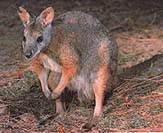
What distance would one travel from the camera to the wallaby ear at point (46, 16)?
16.3ft

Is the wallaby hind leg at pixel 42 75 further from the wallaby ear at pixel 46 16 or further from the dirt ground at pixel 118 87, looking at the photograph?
the wallaby ear at pixel 46 16

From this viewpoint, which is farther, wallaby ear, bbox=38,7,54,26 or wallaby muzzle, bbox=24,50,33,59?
wallaby ear, bbox=38,7,54,26

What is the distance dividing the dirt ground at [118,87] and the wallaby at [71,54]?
20cm

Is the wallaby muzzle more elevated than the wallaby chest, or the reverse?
the wallaby muzzle

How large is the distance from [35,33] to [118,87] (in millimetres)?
1211

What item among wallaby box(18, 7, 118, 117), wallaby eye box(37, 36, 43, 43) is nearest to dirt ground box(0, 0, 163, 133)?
wallaby box(18, 7, 118, 117)

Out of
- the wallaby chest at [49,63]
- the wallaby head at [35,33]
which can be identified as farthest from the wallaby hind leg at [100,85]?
the wallaby head at [35,33]

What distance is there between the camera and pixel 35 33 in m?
4.86

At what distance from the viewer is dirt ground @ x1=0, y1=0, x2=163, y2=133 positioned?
475cm

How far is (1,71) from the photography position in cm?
620

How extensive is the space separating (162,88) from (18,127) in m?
1.56

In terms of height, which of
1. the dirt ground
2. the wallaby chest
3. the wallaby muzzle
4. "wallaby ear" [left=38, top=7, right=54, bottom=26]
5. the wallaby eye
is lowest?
the dirt ground

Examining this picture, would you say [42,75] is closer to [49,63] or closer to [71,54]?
[49,63]

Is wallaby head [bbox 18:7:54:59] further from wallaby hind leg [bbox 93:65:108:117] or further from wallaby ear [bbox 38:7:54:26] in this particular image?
wallaby hind leg [bbox 93:65:108:117]
